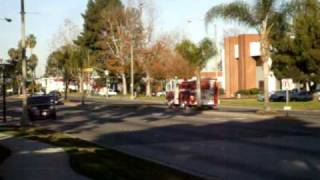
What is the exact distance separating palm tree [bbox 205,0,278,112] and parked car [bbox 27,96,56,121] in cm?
1236

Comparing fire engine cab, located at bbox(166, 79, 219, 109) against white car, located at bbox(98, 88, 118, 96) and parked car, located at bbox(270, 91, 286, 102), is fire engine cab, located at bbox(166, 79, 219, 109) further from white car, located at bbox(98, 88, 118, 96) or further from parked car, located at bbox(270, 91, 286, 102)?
white car, located at bbox(98, 88, 118, 96)

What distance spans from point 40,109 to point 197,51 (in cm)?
7651

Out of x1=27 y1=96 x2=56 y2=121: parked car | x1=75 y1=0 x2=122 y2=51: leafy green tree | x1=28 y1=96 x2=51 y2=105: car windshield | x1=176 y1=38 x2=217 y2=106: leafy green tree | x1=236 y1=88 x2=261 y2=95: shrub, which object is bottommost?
x1=27 y1=96 x2=56 y2=121: parked car

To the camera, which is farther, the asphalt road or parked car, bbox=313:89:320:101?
parked car, bbox=313:89:320:101

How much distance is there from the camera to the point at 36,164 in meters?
16.6

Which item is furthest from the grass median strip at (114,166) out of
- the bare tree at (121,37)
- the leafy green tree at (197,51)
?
the leafy green tree at (197,51)

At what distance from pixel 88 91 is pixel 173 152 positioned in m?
122

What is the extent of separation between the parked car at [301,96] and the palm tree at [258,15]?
33.3 meters

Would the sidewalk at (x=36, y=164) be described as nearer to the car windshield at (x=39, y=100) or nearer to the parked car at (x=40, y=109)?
the parked car at (x=40, y=109)

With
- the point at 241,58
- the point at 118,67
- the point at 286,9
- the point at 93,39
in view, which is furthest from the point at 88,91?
the point at 286,9

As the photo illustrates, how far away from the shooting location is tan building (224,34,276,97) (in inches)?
4203

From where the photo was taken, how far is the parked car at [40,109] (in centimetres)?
4588

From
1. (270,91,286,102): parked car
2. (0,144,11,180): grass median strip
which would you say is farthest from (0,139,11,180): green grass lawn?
(270,91,286,102): parked car

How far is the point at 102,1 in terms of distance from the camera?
A: 5098 inches
